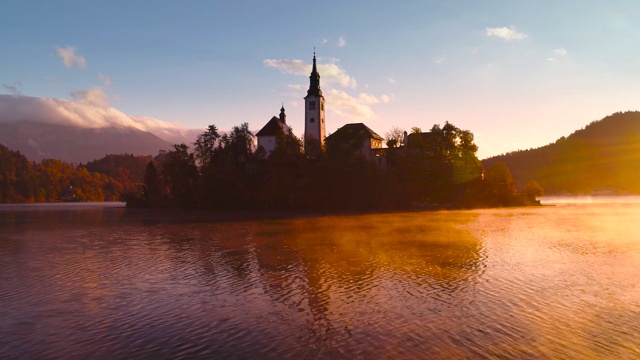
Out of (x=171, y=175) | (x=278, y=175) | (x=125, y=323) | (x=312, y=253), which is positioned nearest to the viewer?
(x=125, y=323)

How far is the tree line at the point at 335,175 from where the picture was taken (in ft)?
346

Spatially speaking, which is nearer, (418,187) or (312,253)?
(312,253)

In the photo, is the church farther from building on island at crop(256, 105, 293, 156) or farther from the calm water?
the calm water

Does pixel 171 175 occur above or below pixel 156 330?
above

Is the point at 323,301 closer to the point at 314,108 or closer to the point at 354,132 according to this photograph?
the point at 354,132

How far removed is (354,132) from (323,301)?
98.6 metres

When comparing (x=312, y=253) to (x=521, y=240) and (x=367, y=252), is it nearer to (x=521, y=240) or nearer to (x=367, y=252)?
(x=367, y=252)

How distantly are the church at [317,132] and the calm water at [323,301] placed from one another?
251 ft

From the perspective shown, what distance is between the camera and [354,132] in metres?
116

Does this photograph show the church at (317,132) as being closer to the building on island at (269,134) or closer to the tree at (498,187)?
the building on island at (269,134)

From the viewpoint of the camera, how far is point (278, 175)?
10600cm

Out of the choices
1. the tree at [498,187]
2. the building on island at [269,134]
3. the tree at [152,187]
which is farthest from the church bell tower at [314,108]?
the tree at [152,187]

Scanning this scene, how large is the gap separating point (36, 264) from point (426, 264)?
27.5 metres

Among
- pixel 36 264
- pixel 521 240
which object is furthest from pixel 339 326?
pixel 521 240
